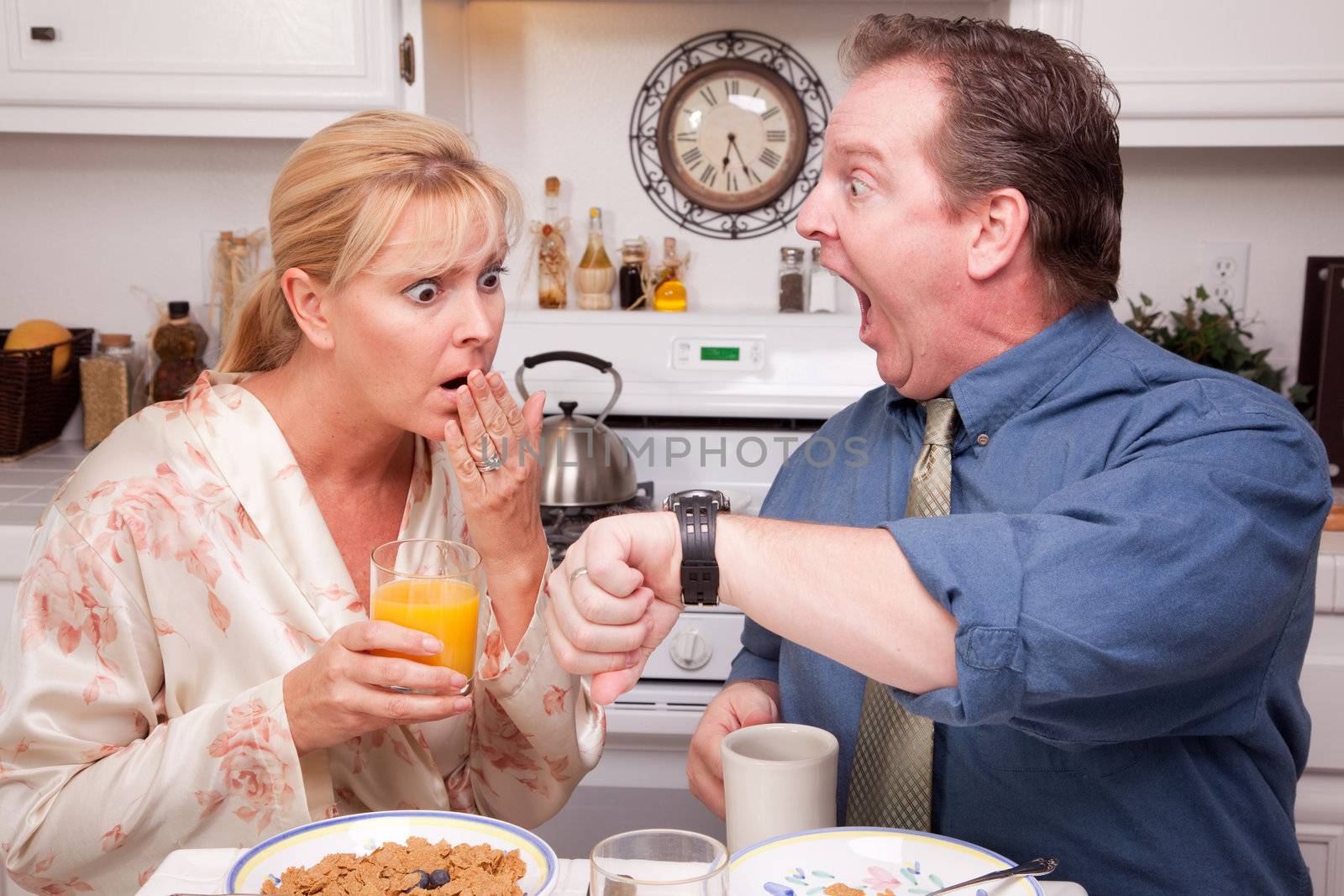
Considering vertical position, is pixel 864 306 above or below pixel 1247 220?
below

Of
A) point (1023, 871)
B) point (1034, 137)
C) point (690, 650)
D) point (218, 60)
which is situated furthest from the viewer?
point (218, 60)

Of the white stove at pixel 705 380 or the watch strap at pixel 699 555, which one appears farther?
the white stove at pixel 705 380

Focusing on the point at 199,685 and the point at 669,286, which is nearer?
the point at 199,685

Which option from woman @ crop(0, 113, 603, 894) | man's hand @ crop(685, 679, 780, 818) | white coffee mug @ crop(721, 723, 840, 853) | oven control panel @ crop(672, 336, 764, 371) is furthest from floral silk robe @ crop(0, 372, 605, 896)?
oven control panel @ crop(672, 336, 764, 371)

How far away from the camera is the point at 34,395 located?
2451 mm

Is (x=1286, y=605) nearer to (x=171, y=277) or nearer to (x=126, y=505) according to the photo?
(x=126, y=505)

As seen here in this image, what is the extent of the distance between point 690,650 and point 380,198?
1016 mm

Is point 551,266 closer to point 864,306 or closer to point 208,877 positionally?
point 864,306

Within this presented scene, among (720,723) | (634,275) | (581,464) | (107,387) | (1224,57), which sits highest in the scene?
(1224,57)

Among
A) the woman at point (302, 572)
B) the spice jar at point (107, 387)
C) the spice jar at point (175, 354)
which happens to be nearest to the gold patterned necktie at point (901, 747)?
the woman at point (302, 572)

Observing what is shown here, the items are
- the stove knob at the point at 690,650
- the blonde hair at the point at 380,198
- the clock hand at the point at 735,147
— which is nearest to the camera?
the blonde hair at the point at 380,198

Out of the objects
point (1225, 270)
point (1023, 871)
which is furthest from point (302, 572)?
point (1225, 270)

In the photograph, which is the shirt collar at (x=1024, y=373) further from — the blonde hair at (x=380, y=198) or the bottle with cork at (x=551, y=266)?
the bottle with cork at (x=551, y=266)

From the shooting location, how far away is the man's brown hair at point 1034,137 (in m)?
1.18
